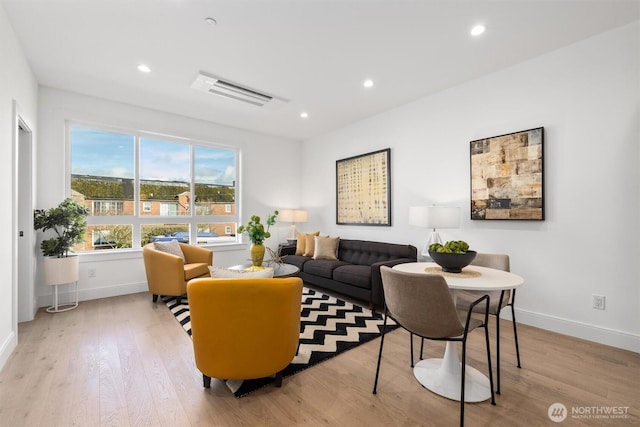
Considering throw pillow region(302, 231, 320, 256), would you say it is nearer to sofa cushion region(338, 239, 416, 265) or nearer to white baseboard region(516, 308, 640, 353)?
sofa cushion region(338, 239, 416, 265)

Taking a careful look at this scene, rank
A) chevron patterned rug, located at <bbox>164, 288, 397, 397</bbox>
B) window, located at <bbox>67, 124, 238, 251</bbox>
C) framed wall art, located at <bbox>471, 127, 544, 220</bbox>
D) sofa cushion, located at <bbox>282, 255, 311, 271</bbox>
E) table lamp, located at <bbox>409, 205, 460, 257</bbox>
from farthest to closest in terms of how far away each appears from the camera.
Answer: sofa cushion, located at <bbox>282, 255, 311, 271</bbox>
window, located at <bbox>67, 124, 238, 251</bbox>
table lamp, located at <bbox>409, 205, 460, 257</bbox>
framed wall art, located at <bbox>471, 127, 544, 220</bbox>
chevron patterned rug, located at <bbox>164, 288, 397, 397</bbox>

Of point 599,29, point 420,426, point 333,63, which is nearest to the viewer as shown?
point 420,426

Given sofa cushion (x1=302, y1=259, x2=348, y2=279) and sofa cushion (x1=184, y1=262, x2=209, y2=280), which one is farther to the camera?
sofa cushion (x1=302, y1=259, x2=348, y2=279)

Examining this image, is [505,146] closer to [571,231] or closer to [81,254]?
[571,231]

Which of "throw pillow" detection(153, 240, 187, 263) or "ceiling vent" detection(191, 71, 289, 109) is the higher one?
"ceiling vent" detection(191, 71, 289, 109)

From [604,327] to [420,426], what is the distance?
215 centimetres

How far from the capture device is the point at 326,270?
394 cm

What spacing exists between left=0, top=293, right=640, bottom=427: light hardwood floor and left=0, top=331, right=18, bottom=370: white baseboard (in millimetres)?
61

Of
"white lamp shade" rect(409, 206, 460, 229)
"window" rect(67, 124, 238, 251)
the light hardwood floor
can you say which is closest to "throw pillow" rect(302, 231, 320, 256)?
"window" rect(67, 124, 238, 251)

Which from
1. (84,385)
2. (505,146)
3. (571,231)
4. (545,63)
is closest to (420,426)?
(84,385)

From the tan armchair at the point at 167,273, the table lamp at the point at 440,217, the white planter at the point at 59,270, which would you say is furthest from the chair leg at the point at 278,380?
the white planter at the point at 59,270

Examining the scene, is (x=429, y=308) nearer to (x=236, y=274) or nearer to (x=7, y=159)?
(x=236, y=274)

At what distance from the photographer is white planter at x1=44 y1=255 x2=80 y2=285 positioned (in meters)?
3.22

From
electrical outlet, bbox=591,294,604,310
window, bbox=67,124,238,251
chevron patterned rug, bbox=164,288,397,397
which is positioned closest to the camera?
chevron patterned rug, bbox=164,288,397,397
